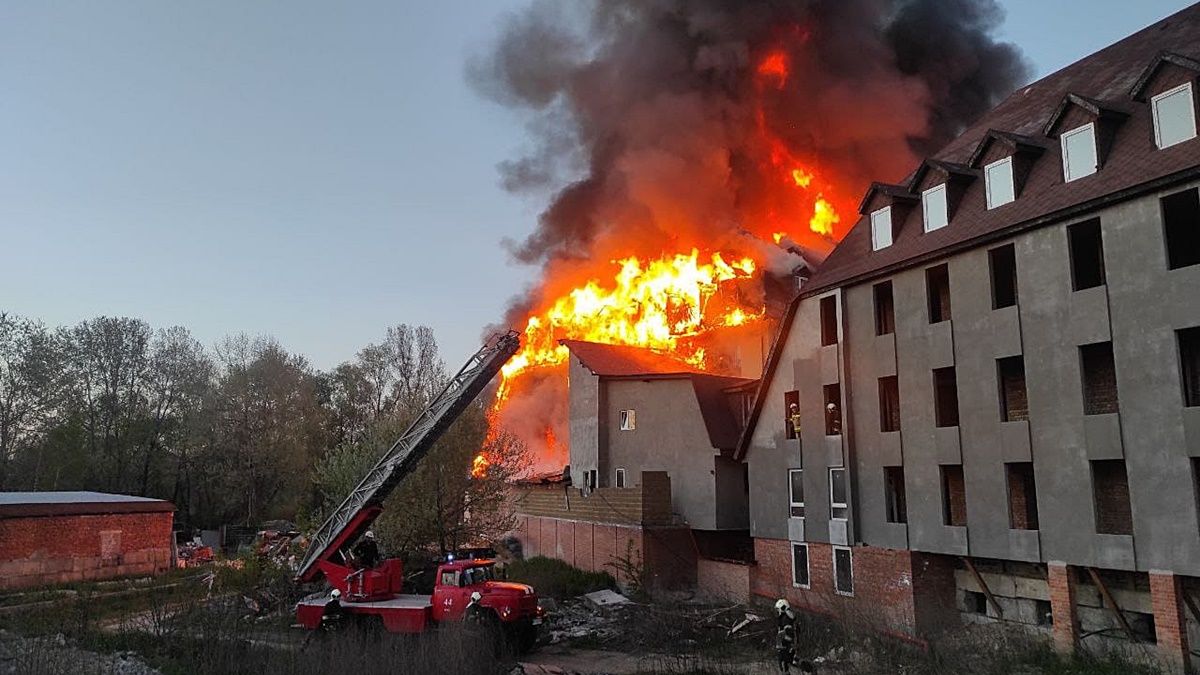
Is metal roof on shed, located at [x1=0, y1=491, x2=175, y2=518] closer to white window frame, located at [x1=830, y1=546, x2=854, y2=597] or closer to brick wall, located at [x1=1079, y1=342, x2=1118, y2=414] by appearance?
white window frame, located at [x1=830, y1=546, x2=854, y2=597]

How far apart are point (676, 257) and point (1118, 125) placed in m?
30.8

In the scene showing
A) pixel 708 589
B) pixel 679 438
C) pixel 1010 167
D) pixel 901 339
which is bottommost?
pixel 708 589

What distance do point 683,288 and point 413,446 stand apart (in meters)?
26.7

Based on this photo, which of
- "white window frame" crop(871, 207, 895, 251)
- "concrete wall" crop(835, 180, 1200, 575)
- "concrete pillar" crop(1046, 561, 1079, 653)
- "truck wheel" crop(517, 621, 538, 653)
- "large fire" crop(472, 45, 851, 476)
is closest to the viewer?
"concrete wall" crop(835, 180, 1200, 575)

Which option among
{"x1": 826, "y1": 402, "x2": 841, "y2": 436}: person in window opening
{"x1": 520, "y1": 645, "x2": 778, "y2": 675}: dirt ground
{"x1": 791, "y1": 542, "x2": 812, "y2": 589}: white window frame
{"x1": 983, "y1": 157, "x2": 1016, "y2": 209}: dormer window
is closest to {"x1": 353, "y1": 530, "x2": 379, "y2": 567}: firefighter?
{"x1": 520, "y1": 645, "x2": 778, "y2": 675}: dirt ground

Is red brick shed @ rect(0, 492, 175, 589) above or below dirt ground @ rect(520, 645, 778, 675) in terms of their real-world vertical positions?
above

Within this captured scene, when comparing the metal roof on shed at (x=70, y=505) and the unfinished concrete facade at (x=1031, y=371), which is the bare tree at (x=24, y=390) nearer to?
the metal roof on shed at (x=70, y=505)

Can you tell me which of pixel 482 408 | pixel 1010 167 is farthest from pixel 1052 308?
pixel 482 408

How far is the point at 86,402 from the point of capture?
58.8 m

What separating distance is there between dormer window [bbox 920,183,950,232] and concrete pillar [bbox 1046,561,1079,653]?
9.47 meters

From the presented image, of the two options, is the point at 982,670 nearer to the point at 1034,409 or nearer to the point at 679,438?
the point at 1034,409

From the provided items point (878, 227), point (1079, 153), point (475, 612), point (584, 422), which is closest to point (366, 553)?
point (475, 612)

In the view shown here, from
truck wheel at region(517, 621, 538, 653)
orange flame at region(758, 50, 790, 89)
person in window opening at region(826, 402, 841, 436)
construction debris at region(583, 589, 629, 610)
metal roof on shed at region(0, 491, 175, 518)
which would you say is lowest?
construction debris at region(583, 589, 629, 610)

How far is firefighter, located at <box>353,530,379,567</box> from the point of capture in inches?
919
